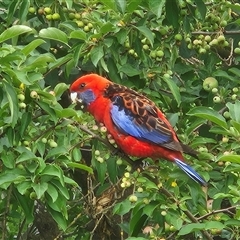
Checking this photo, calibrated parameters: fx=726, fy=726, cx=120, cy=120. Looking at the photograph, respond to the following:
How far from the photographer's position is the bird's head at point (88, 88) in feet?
14.0

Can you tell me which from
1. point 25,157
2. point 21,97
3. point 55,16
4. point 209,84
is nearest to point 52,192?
point 25,157

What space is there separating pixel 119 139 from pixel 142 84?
395 mm

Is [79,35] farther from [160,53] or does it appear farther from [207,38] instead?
[207,38]

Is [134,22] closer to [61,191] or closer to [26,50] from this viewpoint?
[26,50]

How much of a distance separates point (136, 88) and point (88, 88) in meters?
0.28

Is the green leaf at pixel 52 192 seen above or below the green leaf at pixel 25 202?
above

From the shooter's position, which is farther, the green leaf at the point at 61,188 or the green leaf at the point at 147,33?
the green leaf at the point at 147,33

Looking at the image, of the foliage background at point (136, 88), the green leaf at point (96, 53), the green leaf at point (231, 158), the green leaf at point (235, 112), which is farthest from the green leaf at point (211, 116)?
the green leaf at point (96, 53)

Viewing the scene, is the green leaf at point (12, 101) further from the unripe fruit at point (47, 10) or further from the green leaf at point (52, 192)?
the unripe fruit at point (47, 10)

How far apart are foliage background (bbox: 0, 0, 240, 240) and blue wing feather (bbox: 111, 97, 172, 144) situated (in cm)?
13

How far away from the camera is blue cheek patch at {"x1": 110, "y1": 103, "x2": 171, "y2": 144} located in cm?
405

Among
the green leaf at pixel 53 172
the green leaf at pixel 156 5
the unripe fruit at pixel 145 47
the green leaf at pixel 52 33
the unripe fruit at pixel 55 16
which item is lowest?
the unripe fruit at pixel 145 47

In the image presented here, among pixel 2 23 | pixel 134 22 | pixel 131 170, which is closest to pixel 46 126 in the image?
pixel 131 170

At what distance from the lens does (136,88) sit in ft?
14.1
